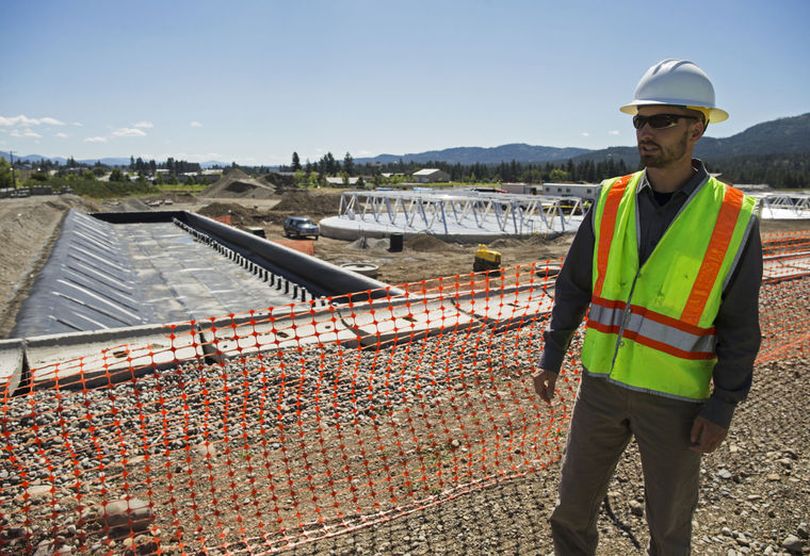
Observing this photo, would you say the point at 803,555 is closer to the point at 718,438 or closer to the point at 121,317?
the point at 718,438

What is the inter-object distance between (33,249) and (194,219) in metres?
11.0

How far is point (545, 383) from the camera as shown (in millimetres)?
2768

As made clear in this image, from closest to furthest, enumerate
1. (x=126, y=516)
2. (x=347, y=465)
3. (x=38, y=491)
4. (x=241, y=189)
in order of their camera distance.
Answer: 1. (x=126, y=516)
2. (x=38, y=491)
3. (x=347, y=465)
4. (x=241, y=189)

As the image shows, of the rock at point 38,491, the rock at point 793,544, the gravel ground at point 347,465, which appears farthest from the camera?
the rock at point 38,491

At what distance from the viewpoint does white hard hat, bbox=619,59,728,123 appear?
229 cm

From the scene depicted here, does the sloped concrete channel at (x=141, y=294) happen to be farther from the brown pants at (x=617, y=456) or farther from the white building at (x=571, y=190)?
the white building at (x=571, y=190)

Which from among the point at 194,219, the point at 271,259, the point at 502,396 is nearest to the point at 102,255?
the point at 271,259

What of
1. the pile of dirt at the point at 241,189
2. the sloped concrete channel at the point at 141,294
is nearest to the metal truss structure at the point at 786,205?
the sloped concrete channel at the point at 141,294

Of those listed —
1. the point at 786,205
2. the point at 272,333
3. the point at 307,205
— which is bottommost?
the point at 272,333

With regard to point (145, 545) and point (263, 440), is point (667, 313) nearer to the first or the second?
point (145, 545)

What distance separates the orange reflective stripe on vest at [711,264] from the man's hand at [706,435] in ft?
1.39

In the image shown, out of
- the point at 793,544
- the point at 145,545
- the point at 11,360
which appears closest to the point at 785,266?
the point at 793,544

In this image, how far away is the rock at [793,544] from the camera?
335 cm

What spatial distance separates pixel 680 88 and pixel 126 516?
4.06 m
